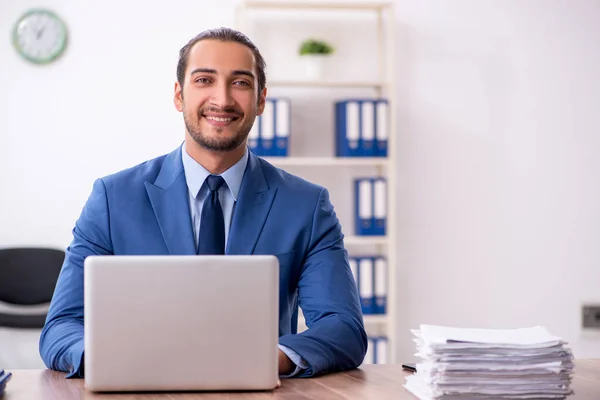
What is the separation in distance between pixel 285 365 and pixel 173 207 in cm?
56

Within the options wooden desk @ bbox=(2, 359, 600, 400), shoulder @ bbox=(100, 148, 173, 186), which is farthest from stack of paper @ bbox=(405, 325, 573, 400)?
shoulder @ bbox=(100, 148, 173, 186)

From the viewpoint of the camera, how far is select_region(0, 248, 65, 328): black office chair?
3.83m

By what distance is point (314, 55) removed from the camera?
Result: 4.15 metres

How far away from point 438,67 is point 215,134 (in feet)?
8.38

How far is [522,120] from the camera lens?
4441 mm

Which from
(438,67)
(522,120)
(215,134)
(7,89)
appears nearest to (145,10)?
(7,89)

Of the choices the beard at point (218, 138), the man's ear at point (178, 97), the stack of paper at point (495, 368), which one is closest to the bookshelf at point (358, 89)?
the man's ear at point (178, 97)

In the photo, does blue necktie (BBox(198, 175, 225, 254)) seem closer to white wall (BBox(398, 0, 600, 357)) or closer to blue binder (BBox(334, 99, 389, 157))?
blue binder (BBox(334, 99, 389, 157))

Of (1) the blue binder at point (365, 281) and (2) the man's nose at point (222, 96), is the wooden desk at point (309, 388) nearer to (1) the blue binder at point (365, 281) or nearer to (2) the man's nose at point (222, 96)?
(2) the man's nose at point (222, 96)

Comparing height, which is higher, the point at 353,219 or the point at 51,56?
the point at 51,56

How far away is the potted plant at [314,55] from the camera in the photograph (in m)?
4.14

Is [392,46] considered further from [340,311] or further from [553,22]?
[340,311]

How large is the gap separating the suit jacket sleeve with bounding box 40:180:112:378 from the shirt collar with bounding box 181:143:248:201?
210 millimetres

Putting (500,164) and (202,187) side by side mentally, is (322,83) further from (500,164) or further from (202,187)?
(202,187)
